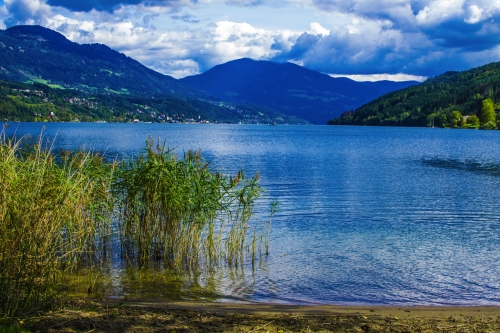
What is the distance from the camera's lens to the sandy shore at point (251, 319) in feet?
31.9

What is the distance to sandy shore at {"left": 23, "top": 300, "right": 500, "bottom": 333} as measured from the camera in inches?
383

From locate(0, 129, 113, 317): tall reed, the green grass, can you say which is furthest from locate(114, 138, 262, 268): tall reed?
the green grass

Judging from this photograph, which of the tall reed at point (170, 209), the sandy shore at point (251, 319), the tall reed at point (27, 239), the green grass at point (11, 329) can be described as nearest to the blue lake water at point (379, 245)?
the sandy shore at point (251, 319)

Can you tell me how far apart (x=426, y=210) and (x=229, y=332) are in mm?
22298

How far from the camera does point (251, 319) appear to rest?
10.9 m

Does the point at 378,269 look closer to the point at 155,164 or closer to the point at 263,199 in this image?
the point at 155,164

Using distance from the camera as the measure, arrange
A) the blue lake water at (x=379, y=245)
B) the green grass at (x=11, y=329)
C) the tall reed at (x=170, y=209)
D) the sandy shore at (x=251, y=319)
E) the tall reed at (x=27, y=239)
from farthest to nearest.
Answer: the tall reed at (x=170, y=209)
the blue lake water at (x=379, y=245)
the tall reed at (x=27, y=239)
the sandy shore at (x=251, y=319)
the green grass at (x=11, y=329)

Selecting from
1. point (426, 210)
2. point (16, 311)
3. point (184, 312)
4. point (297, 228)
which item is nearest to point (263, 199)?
point (297, 228)

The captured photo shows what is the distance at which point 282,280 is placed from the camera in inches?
623

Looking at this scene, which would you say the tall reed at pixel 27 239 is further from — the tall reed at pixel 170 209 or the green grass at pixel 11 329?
the tall reed at pixel 170 209

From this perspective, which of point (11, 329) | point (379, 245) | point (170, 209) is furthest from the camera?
point (379, 245)

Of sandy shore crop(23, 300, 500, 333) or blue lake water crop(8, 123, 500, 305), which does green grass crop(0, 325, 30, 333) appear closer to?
sandy shore crop(23, 300, 500, 333)

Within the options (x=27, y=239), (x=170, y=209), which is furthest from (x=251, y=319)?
(x=170, y=209)

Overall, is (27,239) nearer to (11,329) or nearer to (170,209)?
(11,329)
